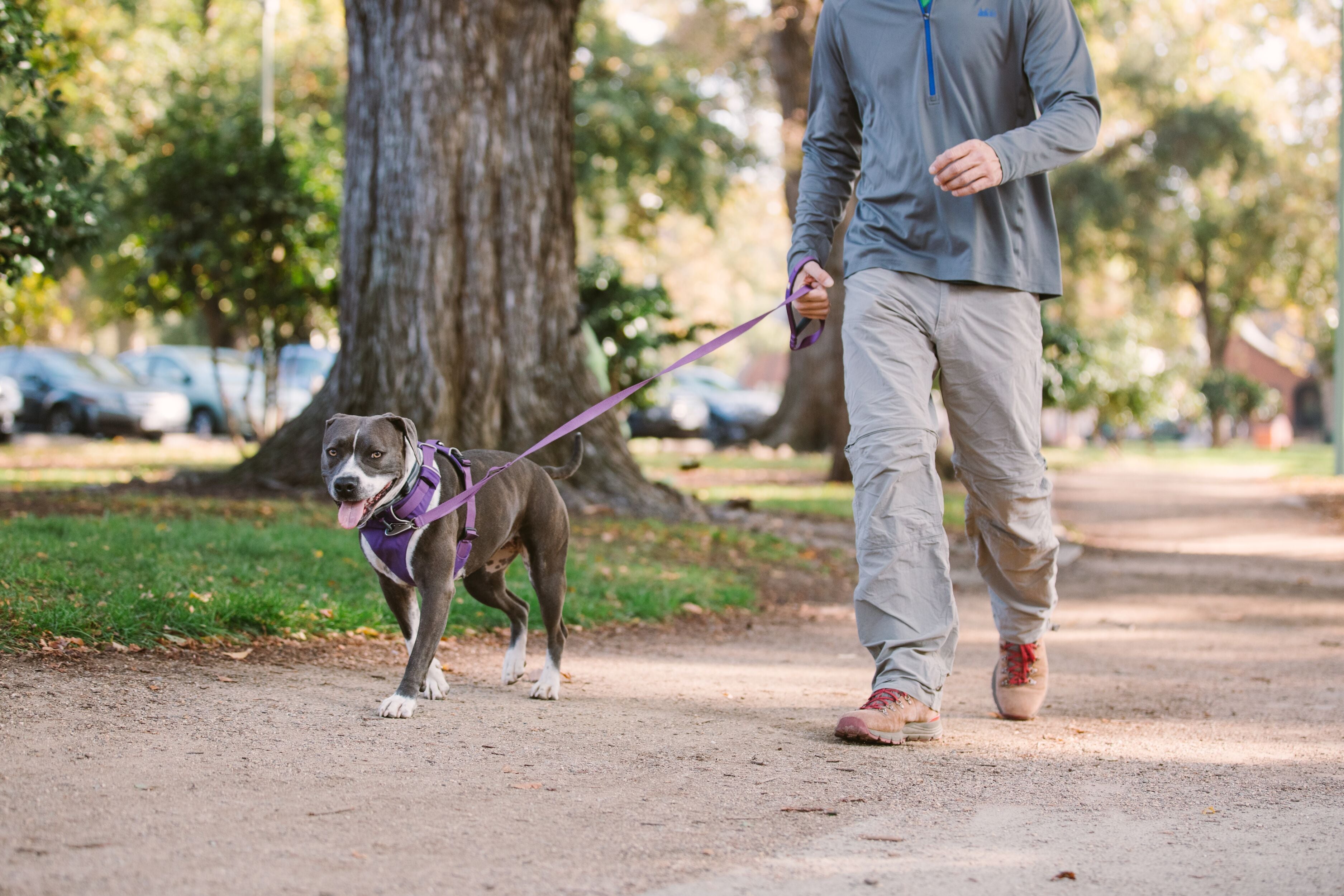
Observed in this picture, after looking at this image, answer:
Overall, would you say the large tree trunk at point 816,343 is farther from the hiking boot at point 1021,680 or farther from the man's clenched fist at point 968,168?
the man's clenched fist at point 968,168

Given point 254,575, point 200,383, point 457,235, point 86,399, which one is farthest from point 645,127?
point 254,575

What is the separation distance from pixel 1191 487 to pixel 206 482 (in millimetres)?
14745

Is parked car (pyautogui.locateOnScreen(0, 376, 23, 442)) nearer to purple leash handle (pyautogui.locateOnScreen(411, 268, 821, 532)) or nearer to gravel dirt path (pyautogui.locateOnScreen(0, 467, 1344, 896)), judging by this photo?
gravel dirt path (pyautogui.locateOnScreen(0, 467, 1344, 896))

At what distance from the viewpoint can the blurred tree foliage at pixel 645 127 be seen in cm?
2567

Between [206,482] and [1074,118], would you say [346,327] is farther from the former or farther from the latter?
[1074,118]

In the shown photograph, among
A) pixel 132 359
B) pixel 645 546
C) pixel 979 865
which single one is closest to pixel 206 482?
pixel 645 546

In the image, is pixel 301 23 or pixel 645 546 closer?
pixel 645 546

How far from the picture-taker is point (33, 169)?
7.27 m

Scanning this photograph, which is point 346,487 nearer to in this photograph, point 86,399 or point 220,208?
point 220,208

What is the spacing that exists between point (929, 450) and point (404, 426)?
1.70 m

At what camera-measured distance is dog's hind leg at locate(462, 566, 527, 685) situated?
5.00 meters

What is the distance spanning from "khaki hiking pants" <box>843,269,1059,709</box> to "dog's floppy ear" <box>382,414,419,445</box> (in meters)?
1.44

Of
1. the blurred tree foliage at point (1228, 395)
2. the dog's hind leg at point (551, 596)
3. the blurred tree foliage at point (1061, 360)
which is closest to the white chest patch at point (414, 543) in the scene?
the dog's hind leg at point (551, 596)

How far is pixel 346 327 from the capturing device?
367 inches
